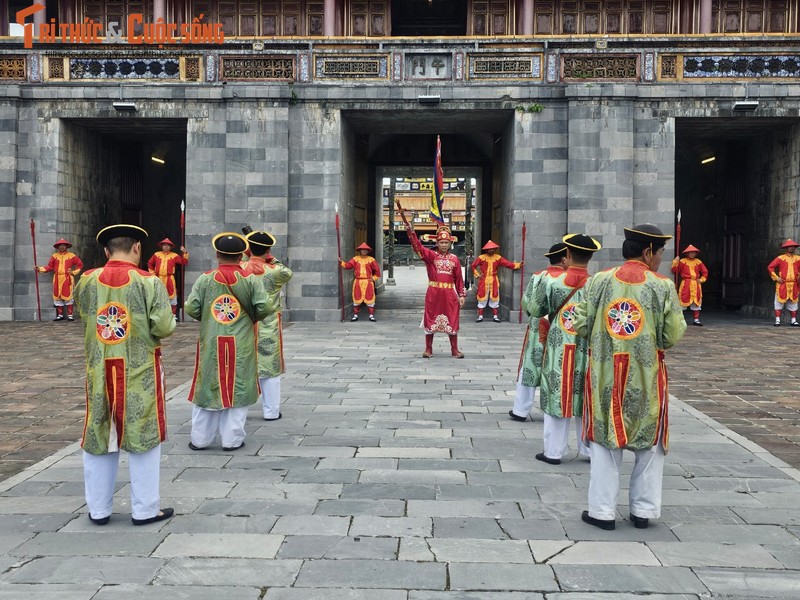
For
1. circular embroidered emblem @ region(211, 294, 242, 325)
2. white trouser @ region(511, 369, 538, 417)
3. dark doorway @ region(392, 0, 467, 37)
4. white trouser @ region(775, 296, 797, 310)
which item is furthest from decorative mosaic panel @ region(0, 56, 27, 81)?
white trouser @ region(775, 296, 797, 310)

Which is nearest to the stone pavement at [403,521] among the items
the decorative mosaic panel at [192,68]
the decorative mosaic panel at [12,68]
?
the decorative mosaic panel at [192,68]

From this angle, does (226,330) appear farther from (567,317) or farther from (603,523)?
(603,523)

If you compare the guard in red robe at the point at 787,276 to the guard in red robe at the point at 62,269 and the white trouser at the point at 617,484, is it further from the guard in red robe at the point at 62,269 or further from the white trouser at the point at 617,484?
the guard in red robe at the point at 62,269

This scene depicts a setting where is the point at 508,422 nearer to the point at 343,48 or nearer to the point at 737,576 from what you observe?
the point at 737,576

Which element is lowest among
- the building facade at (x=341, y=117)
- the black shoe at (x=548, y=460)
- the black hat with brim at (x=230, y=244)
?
the black shoe at (x=548, y=460)

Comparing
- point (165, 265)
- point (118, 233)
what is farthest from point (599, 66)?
point (118, 233)

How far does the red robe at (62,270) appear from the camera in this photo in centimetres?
1500

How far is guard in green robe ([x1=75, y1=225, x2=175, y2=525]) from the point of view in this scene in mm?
4105

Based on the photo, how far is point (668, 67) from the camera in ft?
49.2

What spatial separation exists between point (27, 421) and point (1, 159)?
10.7 meters

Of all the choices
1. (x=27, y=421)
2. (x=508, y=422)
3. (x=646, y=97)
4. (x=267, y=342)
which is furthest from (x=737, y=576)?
(x=646, y=97)

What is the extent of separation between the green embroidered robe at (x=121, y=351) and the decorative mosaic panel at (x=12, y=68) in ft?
44.9

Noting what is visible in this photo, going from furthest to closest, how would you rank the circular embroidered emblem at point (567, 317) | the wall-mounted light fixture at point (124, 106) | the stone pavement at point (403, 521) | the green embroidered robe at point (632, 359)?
the wall-mounted light fixture at point (124, 106) < the circular embroidered emblem at point (567, 317) < the green embroidered robe at point (632, 359) < the stone pavement at point (403, 521)

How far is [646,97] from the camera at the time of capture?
14922 millimetres
